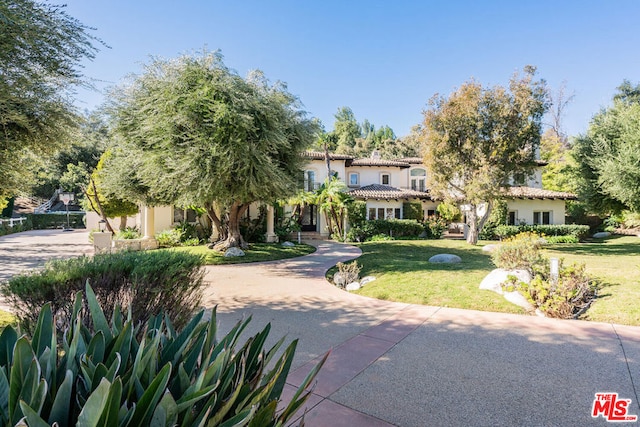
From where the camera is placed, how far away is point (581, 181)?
16.4m

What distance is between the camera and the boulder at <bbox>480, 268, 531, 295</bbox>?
7.01 metres

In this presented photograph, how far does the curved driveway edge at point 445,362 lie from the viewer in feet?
9.97

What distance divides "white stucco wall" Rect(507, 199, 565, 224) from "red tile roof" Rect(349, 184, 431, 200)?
281 inches

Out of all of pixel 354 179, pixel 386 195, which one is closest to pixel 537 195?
pixel 386 195

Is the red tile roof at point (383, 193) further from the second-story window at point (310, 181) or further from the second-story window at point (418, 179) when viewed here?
the second-story window at point (310, 181)

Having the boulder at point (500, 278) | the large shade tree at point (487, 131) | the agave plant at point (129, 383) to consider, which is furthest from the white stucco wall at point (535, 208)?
the agave plant at point (129, 383)

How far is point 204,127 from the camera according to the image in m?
10.1

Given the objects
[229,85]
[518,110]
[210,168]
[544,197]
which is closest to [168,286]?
[210,168]

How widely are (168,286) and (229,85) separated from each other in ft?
25.8

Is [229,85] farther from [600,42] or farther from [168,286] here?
[600,42]

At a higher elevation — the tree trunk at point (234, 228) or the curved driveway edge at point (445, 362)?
the tree trunk at point (234, 228)

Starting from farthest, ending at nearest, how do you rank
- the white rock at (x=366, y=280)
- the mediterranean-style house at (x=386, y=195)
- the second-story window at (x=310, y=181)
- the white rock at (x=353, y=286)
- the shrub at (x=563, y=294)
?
the mediterranean-style house at (x=386, y=195) → the second-story window at (x=310, y=181) → the white rock at (x=366, y=280) → the white rock at (x=353, y=286) → the shrub at (x=563, y=294)

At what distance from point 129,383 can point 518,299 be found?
731 cm

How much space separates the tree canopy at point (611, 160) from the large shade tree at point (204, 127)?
13861mm
